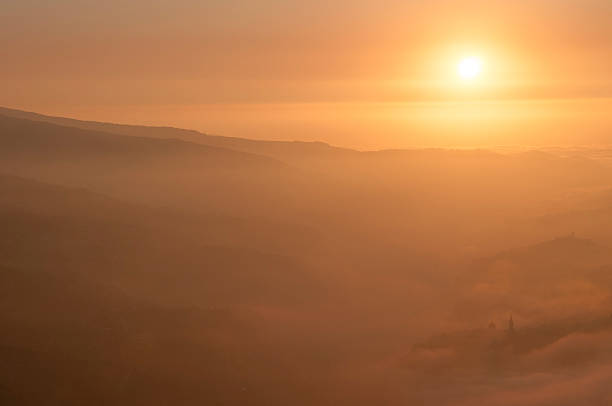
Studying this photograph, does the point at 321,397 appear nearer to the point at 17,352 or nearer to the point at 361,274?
the point at 17,352

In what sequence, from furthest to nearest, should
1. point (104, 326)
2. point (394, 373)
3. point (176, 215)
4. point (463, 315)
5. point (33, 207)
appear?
point (176, 215) < point (33, 207) < point (463, 315) < point (394, 373) < point (104, 326)

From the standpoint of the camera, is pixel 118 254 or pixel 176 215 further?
pixel 176 215

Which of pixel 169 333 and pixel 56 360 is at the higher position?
pixel 169 333

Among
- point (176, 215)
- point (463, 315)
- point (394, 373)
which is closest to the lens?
point (394, 373)

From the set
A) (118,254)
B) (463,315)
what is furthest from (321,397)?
(118,254)

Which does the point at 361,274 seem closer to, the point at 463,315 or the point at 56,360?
the point at 463,315

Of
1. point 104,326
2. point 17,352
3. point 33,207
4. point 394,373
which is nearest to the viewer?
point 17,352

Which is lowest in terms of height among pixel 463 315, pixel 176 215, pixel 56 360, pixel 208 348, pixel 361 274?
pixel 56 360

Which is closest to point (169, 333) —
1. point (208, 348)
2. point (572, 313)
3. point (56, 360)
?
point (208, 348)

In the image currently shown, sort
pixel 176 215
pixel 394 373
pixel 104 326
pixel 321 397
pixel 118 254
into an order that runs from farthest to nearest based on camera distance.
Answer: pixel 176 215
pixel 118 254
pixel 394 373
pixel 104 326
pixel 321 397
